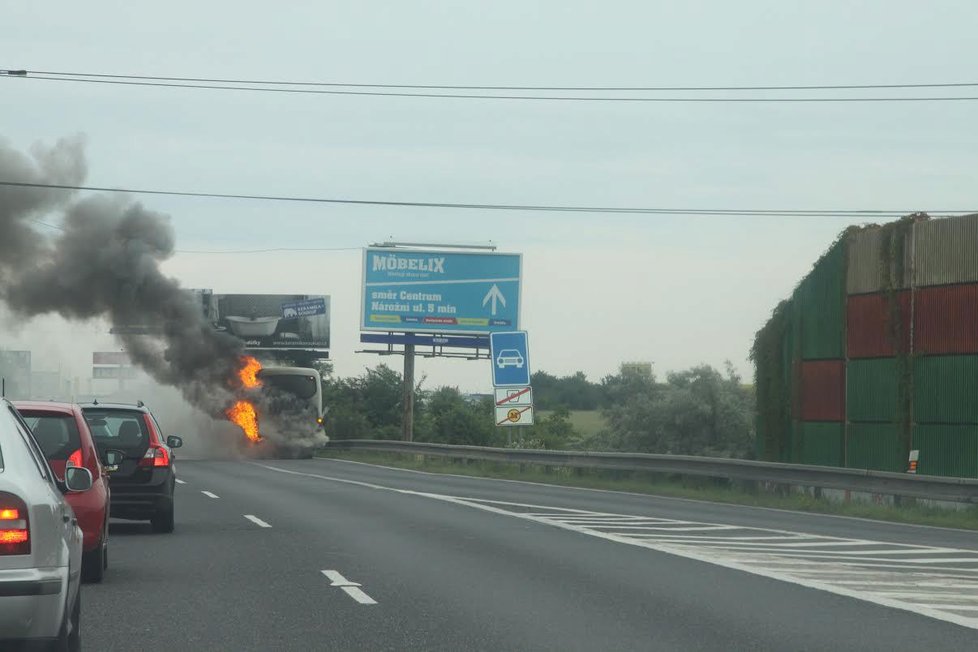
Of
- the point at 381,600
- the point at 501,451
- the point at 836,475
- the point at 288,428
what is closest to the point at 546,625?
the point at 381,600

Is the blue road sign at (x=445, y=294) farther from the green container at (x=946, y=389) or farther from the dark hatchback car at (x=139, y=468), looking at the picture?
the dark hatchback car at (x=139, y=468)

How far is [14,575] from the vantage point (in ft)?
19.4

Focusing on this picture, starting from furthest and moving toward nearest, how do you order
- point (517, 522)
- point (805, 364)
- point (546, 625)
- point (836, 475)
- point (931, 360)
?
point (805, 364) → point (931, 360) → point (836, 475) → point (517, 522) → point (546, 625)

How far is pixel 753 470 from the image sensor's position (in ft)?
82.9

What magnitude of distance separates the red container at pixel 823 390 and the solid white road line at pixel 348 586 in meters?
23.0

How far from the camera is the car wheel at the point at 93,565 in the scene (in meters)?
11.6

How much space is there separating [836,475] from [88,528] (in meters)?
14.3

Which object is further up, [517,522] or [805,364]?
[805,364]

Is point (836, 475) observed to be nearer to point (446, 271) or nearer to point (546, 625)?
point (546, 625)

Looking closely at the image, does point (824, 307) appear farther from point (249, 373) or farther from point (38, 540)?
point (38, 540)

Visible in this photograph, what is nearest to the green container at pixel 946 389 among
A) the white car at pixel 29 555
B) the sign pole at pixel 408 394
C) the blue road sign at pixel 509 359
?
the blue road sign at pixel 509 359

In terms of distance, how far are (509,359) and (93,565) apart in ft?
76.3

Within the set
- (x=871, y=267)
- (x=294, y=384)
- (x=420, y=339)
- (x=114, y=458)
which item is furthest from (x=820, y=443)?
(x=420, y=339)

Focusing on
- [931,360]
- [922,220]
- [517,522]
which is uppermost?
[922,220]
